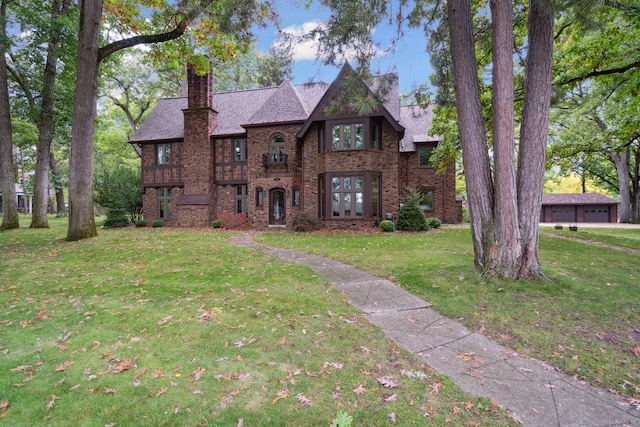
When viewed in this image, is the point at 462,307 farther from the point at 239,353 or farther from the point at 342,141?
the point at 342,141

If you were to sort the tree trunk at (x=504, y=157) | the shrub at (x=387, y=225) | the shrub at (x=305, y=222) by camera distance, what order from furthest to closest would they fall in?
the shrub at (x=305, y=222), the shrub at (x=387, y=225), the tree trunk at (x=504, y=157)

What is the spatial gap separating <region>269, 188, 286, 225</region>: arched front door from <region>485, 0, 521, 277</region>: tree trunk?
14.0 meters

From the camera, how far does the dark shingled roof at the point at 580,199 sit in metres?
32.8

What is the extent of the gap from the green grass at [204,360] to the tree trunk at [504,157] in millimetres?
3184

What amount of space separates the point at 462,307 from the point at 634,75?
10.3 metres

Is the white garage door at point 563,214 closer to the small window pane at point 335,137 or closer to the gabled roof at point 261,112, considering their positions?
the gabled roof at point 261,112

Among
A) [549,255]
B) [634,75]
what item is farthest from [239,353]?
[634,75]

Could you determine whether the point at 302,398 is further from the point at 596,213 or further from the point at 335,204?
the point at 596,213

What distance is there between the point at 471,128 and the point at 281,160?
518 inches

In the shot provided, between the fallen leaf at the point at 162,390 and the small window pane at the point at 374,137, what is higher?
the small window pane at the point at 374,137

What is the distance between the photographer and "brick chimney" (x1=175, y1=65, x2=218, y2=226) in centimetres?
1948

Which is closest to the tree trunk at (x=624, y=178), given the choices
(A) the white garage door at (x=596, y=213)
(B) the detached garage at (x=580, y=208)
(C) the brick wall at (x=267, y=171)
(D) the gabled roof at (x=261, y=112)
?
(B) the detached garage at (x=580, y=208)

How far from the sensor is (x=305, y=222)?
15391 millimetres

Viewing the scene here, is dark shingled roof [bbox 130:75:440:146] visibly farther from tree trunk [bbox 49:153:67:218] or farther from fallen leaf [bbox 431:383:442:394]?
fallen leaf [bbox 431:383:442:394]
